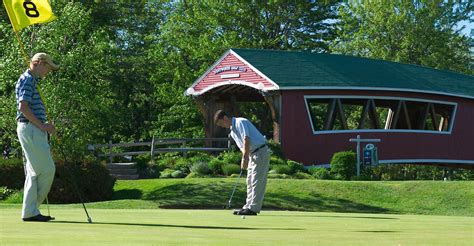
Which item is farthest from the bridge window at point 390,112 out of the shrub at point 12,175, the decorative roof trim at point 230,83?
the shrub at point 12,175

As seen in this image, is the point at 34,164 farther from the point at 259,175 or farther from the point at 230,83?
the point at 230,83

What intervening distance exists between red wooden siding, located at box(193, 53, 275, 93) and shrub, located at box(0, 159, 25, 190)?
10.7 metres

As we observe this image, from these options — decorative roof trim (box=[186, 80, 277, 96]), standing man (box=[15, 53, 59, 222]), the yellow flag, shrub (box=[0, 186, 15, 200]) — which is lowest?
shrub (box=[0, 186, 15, 200])

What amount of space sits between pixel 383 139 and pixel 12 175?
1559 cm

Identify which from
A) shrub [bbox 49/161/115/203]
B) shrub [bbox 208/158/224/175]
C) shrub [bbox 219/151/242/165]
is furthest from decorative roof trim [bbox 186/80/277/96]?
shrub [bbox 49/161/115/203]

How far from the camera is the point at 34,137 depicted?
389 inches

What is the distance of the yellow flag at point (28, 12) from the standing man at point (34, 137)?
3.52 metres

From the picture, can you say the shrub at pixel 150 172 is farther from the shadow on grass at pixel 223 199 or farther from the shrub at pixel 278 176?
the shadow on grass at pixel 223 199

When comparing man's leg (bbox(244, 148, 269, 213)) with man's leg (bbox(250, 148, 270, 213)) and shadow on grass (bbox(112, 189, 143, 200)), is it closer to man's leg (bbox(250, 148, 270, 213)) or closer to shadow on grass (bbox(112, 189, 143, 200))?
man's leg (bbox(250, 148, 270, 213))

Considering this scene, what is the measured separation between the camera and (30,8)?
13844 mm

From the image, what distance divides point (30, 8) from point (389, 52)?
4300cm

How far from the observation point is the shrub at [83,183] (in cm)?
2234

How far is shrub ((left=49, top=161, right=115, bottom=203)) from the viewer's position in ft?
73.3

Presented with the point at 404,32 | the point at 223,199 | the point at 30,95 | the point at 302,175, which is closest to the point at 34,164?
the point at 30,95
